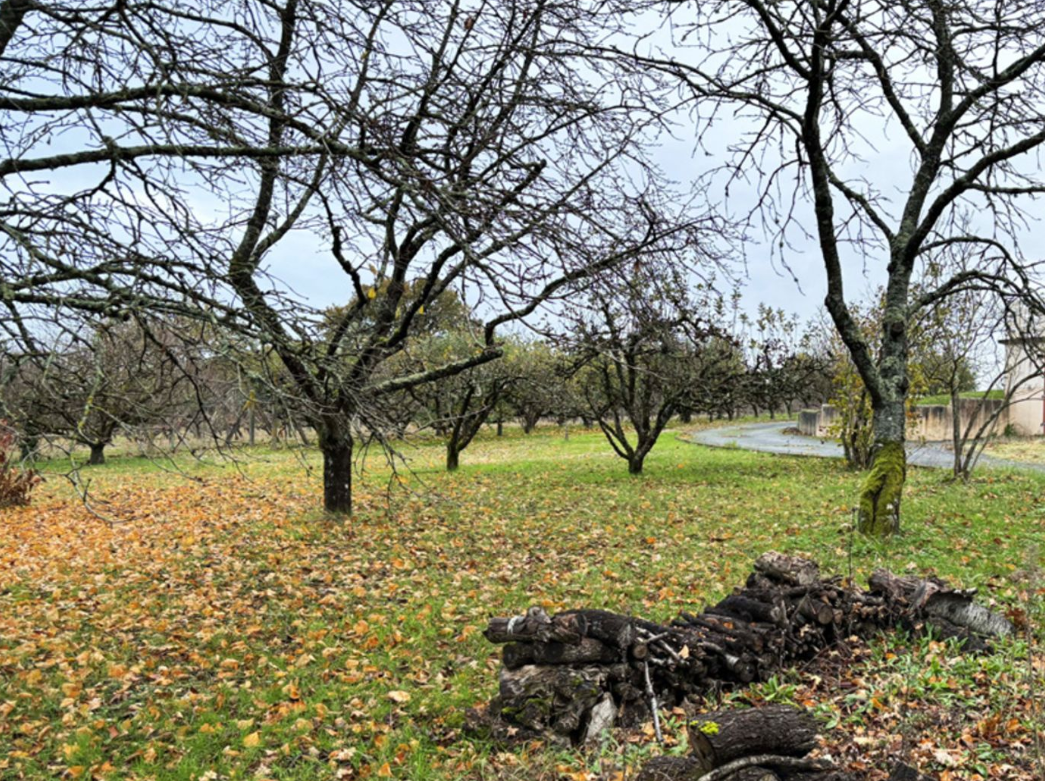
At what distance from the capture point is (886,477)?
817 cm

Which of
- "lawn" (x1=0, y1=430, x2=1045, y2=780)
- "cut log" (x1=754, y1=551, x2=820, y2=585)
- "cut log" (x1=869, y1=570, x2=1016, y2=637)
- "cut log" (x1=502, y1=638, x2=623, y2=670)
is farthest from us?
"cut log" (x1=754, y1=551, x2=820, y2=585)

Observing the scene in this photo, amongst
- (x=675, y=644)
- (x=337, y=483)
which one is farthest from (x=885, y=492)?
(x=337, y=483)

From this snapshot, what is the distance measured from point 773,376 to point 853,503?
639cm

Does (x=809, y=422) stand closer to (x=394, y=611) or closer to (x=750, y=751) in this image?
(x=394, y=611)

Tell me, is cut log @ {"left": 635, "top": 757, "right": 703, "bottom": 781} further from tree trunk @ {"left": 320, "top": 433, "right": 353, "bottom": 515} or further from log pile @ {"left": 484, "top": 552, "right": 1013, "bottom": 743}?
tree trunk @ {"left": 320, "top": 433, "right": 353, "bottom": 515}

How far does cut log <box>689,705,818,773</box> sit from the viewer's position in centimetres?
288

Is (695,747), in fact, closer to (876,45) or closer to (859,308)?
(876,45)

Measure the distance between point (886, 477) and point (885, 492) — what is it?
18cm

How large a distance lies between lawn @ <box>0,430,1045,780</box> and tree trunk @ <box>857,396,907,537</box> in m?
0.33

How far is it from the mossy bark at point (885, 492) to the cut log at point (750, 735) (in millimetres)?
5899

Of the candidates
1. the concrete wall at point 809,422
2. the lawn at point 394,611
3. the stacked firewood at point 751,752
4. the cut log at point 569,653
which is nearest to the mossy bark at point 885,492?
the lawn at point 394,611

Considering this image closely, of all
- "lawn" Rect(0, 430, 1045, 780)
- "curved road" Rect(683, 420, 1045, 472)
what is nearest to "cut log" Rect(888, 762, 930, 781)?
"lawn" Rect(0, 430, 1045, 780)

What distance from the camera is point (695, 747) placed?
2.96 meters

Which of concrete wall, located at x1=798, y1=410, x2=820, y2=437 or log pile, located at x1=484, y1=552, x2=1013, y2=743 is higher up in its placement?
concrete wall, located at x1=798, y1=410, x2=820, y2=437
